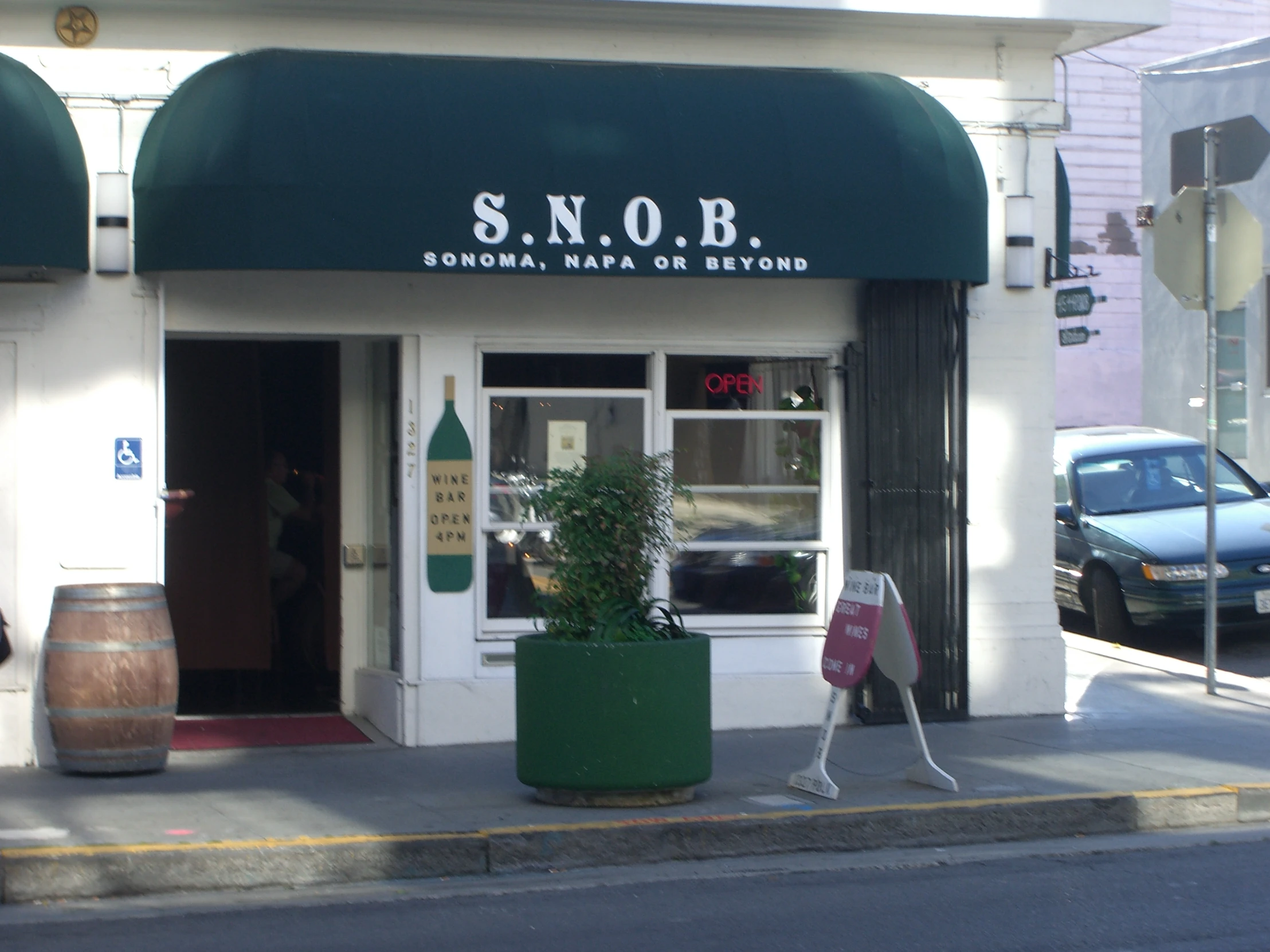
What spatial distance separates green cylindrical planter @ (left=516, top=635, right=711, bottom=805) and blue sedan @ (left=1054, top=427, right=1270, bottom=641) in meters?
5.73

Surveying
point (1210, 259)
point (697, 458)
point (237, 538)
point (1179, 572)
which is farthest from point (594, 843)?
point (1179, 572)

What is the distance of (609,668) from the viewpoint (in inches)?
274

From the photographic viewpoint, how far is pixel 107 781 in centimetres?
789

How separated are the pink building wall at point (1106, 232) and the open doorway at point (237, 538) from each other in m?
16.5

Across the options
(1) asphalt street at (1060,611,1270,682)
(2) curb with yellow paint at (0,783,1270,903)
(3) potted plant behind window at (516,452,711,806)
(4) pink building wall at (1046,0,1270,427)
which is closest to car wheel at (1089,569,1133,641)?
(1) asphalt street at (1060,611,1270,682)

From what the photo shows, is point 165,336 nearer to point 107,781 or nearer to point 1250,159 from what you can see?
point 107,781

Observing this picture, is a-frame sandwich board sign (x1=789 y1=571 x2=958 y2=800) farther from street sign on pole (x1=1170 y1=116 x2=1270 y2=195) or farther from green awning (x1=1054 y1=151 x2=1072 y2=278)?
street sign on pole (x1=1170 y1=116 x2=1270 y2=195)

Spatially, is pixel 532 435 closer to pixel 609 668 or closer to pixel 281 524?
pixel 609 668

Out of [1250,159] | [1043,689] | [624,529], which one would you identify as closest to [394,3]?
[624,529]

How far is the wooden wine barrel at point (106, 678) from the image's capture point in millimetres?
7879

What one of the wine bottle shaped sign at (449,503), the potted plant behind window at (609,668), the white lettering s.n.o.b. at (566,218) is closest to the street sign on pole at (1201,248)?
the white lettering s.n.o.b. at (566,218)

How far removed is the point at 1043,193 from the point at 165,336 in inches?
216

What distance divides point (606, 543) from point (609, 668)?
1.87 feet

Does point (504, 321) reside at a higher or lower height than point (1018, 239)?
lower
